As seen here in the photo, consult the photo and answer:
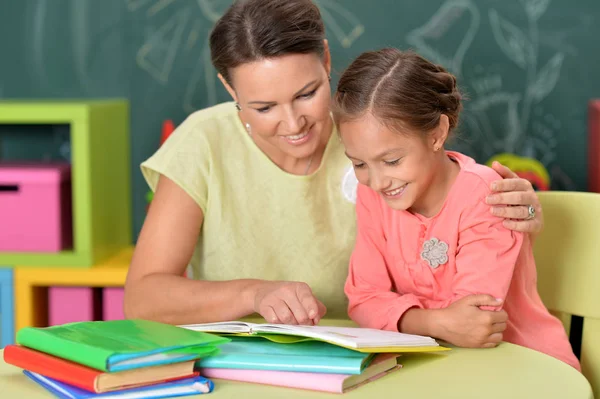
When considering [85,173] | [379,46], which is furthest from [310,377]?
[379,46]

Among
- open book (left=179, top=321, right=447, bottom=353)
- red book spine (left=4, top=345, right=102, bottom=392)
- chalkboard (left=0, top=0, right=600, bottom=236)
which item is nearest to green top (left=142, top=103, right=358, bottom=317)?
open book (left=179, top=321, right=447, bottom=353)

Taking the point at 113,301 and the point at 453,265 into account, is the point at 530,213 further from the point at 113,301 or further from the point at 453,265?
the point at 113,301

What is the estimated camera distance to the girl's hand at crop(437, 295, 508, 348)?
1.30 meters

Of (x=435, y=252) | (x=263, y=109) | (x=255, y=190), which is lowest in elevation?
(x=435, y=252)

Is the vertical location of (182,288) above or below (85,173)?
below

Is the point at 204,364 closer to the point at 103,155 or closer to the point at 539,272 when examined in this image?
the point at 539,272

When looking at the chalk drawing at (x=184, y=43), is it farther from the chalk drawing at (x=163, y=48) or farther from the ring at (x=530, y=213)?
the ring at (x=530, y=213)

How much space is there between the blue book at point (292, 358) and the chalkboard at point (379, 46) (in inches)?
69.1

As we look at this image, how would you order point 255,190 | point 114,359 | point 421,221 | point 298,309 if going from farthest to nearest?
1. point 255,190
2. point 421,221
3. point 298,309
4. point 114,359

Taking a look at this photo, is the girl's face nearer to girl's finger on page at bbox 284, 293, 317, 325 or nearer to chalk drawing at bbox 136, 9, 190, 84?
girl's finger on page at bbox 284, 293, 317, 325

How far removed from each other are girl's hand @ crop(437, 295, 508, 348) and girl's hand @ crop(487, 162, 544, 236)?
0.47 ft

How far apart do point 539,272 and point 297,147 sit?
0.50 meters

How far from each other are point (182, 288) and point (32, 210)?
1.14 m

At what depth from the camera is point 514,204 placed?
1422mm
